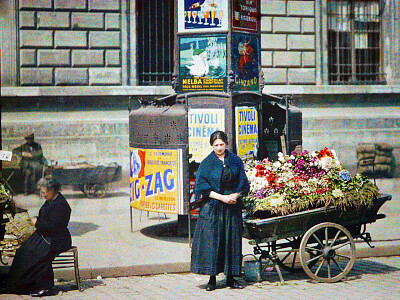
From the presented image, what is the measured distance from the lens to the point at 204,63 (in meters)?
10.7

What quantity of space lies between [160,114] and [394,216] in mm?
5137

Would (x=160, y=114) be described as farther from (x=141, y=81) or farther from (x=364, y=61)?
(x=364, y=61)

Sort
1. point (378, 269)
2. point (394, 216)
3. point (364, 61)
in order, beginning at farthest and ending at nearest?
point (364, 61), point (394, 216), point (378, 269)

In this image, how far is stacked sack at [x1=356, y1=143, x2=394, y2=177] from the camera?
16.9 m

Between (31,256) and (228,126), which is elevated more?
(228,126)

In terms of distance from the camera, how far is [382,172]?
1695 cm

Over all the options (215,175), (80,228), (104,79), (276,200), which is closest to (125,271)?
(215,175)

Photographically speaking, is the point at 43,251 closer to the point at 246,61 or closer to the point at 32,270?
the point at 32,270

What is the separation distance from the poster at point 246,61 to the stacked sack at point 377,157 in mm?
6554

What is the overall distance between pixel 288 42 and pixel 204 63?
6.47m

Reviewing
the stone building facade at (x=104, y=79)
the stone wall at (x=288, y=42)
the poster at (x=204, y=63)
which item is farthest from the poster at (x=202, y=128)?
the stone wall at (x=288, y=42)

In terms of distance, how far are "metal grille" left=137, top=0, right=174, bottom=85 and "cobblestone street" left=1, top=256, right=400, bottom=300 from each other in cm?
850

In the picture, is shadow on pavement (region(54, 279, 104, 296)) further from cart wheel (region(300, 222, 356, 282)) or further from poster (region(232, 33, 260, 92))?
poster (region(232, 33, 260, 92))

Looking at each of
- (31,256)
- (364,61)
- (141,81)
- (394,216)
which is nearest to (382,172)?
(364,61)
